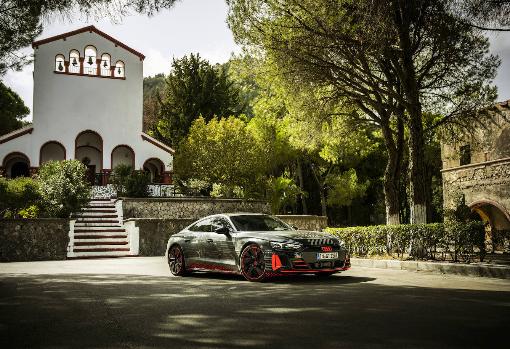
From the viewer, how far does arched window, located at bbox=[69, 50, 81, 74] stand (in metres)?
37.4

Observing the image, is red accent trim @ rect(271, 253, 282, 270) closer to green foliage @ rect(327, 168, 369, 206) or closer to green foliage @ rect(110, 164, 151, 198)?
green foliage @ rect(110, 164, 151, 198)

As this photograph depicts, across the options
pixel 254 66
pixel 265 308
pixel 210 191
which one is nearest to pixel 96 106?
pixel 210 191

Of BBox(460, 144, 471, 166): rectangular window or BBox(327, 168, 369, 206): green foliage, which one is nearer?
BBox(460, 144, 471, 166): rectangular window

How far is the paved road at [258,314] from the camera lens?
4.99 meters

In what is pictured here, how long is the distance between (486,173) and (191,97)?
28789 mm

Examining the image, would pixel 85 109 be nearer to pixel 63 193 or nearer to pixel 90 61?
pixel 90 61

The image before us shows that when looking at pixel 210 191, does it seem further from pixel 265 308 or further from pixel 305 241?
pixel 265 308

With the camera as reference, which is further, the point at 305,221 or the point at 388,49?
the point at 305,221

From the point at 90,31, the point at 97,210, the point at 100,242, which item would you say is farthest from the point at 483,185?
the point at 90,31

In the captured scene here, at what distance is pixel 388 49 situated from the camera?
50.4 ft

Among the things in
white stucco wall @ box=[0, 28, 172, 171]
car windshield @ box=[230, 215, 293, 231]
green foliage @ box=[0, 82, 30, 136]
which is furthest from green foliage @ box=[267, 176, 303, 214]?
green foliage @ box=[0, 82, 30, 136]

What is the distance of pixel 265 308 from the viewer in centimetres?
685

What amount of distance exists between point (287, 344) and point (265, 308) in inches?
82.3

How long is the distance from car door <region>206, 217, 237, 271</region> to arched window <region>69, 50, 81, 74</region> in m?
30.0
